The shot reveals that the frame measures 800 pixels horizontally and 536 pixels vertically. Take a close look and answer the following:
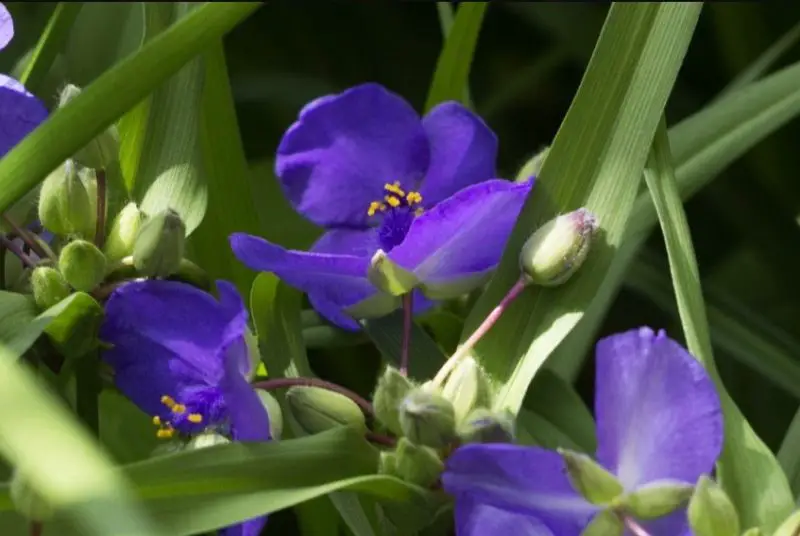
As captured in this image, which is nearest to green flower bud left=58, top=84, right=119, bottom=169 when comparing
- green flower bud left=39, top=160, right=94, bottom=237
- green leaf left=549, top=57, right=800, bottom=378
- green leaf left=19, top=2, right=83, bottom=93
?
green flower bud left=39, top=160, right=94, bottom=237

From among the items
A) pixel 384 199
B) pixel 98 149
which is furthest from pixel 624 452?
pixel 98 149

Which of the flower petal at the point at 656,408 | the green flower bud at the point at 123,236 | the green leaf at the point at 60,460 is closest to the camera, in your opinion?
the green leaf at the point at 60,460

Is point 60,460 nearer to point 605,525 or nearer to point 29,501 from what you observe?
point 29,501

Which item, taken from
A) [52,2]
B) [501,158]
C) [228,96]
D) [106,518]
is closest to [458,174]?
[228,96]

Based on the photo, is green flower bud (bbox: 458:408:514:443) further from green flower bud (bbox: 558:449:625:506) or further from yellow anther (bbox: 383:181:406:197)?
yellow anther (bbox: 383:181:406:197)

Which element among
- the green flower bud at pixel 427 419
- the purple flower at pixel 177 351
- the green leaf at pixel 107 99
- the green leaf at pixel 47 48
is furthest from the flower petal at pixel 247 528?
the green leaf at pixel 47 48

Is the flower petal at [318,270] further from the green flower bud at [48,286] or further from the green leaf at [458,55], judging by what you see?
the green leaf at [458,55]

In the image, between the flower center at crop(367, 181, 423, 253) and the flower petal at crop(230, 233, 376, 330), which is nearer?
the flower petal at crop(230, 233, 376, 330)
